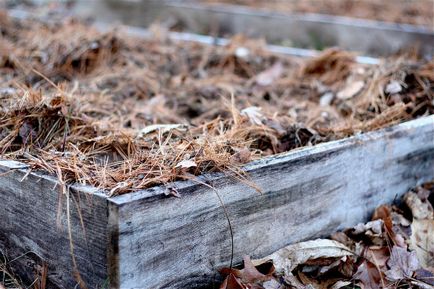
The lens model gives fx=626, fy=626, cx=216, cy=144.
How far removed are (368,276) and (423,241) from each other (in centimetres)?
42

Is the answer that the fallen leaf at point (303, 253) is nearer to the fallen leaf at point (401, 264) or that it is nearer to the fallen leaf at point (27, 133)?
A: the fallen leaf at point (401, 264)

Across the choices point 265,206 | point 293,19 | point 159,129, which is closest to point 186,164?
point 265,206

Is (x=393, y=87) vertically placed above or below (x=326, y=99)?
above

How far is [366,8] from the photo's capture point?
7773 millimetres

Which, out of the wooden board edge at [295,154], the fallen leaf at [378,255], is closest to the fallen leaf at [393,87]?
the wooden board edge at [295,154]

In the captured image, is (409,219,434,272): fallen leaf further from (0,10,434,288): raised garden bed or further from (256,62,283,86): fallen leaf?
(256,62,283,86): fallen leaf

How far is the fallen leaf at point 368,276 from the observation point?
2.43 meters

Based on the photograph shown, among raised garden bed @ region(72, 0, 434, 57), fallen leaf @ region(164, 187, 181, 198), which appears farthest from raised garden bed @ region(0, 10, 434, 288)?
raised garden bed @ region(72, 0, 434, 57)

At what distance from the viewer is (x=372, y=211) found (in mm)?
2873

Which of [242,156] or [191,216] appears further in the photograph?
[242,156]

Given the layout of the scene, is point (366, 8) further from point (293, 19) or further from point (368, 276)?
point (368, 276)

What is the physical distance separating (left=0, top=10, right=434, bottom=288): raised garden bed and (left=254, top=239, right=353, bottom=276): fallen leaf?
0.05 m

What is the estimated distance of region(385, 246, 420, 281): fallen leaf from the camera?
2.50 m

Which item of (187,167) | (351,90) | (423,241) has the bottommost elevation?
(423,241)
